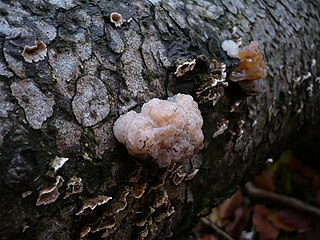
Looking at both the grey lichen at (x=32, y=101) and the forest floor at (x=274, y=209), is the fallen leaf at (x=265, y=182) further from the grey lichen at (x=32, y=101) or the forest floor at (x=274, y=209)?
the grey lichen at (x=32, y=101)

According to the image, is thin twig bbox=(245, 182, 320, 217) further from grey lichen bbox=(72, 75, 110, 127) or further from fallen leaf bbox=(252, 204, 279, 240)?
grey lichen bbox=(72, 75, 110, 127)

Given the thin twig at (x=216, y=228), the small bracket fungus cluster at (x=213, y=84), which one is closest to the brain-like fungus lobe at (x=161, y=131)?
A: the small bracket fungus cluster at (x=213, y=84)

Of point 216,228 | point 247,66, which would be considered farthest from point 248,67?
point 216,228

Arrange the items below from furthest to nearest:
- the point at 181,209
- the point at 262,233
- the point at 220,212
Answer: the point at 220,212
the point at 262,233
the point at 181,209

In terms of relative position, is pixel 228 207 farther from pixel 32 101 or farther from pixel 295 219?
pixel 32 101

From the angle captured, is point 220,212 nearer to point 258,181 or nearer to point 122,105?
point 258,181

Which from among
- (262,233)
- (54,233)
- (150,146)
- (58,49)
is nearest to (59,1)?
(58,49)
